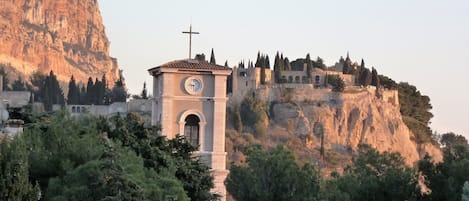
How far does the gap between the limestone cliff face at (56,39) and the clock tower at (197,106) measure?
125 metres

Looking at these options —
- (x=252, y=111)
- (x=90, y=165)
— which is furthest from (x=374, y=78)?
(x=90, y=165)

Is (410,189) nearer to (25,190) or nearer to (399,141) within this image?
(25,190)

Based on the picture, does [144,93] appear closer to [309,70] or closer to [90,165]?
[309,70]

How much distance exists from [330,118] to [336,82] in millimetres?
3375

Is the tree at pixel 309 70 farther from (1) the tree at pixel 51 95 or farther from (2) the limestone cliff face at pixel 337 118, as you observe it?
(1) the tree at pixel 51 95

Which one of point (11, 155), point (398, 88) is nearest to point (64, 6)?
point (398, 88)

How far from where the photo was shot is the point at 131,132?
23.9 m

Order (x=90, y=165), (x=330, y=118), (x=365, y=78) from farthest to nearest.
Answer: (x=365, y=78)
(x=330, y=118)
(x=90, y=165)

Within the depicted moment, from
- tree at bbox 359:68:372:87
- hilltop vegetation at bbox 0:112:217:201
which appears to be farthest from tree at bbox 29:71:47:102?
hilltop vegetation at bbox 0:112:217:201

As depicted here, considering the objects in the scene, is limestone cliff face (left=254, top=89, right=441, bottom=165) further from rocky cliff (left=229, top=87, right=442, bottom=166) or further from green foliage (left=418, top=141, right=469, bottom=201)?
green foliage (left=418, top=141, right=469, bottom=201)

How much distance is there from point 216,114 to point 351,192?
15.7ft

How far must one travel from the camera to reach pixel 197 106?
27.9 m

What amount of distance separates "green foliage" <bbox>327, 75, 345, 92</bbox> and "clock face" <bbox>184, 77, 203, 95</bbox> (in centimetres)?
6255

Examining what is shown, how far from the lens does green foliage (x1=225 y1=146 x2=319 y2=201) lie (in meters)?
29.6
